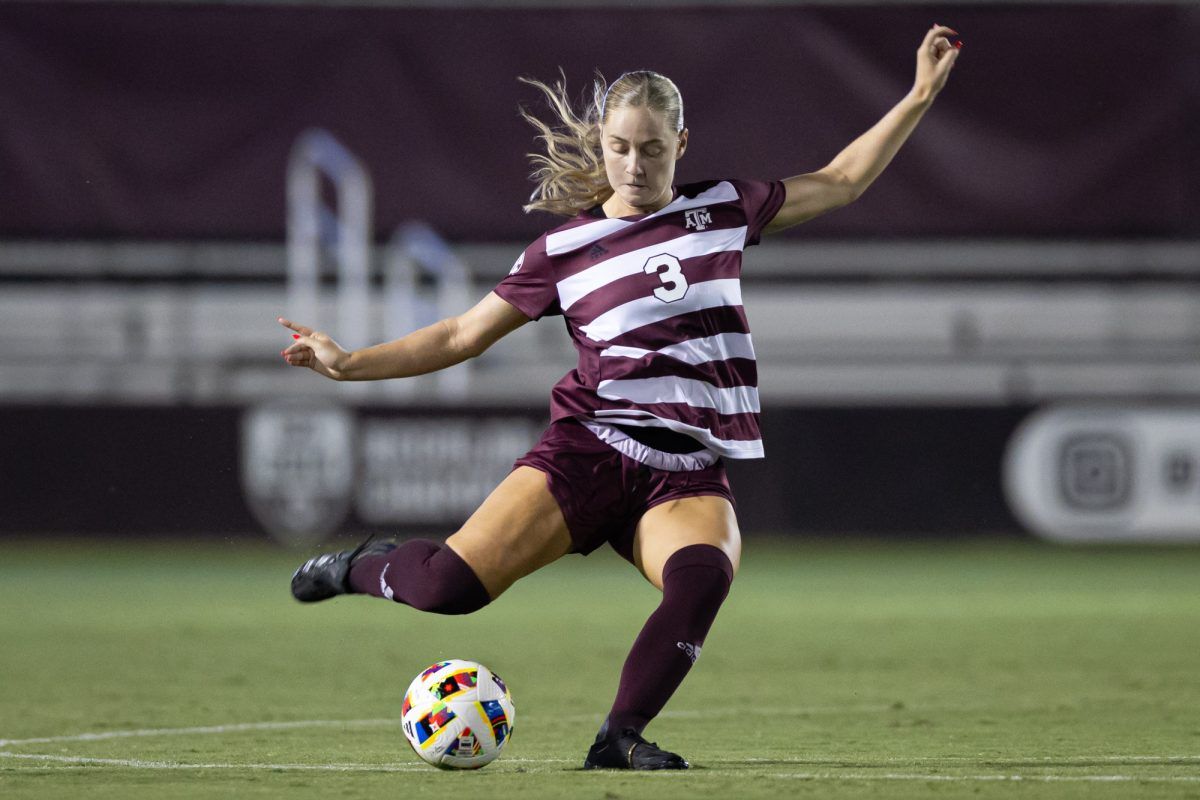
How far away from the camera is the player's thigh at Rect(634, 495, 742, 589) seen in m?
5.50

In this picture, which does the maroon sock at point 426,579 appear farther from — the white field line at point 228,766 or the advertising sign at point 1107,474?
the advertising sign at point 1107,474

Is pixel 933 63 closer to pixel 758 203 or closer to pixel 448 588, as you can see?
pixel 758 203

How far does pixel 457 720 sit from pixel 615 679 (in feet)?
9.53

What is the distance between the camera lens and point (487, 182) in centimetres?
1577

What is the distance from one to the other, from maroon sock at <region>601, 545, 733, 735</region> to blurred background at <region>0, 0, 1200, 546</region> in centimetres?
948

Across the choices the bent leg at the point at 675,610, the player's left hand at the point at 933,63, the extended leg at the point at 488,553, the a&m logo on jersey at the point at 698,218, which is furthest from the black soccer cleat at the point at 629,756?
the player's left hand at the point at 933,63

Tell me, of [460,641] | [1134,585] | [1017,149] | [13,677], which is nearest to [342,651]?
[460,641]

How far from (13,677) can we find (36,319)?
1187 cm

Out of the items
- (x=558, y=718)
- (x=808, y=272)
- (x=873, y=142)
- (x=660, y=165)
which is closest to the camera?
(x=660, y=165)

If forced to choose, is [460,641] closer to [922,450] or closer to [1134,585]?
[1134,585]

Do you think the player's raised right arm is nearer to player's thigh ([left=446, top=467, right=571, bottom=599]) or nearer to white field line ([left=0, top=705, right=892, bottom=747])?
player's thigh ([left=446, top=467, right=571, bottom=599])

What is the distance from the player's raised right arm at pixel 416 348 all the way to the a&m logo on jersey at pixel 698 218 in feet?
1.91

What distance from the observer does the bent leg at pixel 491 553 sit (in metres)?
5.55

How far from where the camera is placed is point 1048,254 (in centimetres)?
1938
